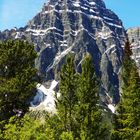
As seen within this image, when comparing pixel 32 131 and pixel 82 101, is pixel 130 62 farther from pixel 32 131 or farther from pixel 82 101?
pixel 32 131

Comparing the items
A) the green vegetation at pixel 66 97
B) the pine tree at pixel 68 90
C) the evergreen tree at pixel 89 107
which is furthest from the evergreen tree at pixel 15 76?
the evergreen tree at pixel 89 107

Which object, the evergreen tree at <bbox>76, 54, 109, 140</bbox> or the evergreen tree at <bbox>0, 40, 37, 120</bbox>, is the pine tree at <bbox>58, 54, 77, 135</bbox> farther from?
the evergreen tree at <bbox>0, 40, 37, 120</bbox>

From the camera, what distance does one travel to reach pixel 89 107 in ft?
195

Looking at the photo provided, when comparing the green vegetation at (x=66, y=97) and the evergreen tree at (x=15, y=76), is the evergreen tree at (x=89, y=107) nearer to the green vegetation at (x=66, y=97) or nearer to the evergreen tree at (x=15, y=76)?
the green vegetation at (x=66, y=97)

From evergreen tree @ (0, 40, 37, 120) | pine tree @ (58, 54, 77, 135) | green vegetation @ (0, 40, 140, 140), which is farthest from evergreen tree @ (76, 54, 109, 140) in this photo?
evergreen tree @ (0, 40, 37, 120)

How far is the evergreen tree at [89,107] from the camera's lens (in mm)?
58031

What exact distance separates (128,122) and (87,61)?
9.62 m

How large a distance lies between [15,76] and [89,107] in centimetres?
1016

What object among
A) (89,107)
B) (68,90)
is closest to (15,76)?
(68,90)

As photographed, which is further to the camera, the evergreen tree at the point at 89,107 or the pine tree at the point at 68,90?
the pine tree at the point at 68,90

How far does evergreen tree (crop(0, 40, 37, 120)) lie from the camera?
185 ft

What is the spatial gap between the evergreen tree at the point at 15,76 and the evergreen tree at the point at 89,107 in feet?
21.4

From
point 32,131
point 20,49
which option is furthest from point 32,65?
point 32,131

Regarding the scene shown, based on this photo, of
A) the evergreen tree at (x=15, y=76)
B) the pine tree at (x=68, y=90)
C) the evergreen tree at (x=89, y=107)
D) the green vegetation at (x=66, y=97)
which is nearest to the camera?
the evergreen tree at (x=15, y=76)
